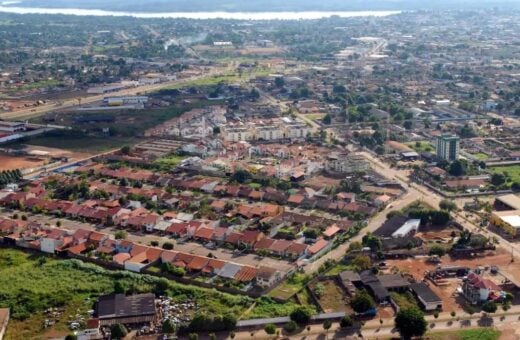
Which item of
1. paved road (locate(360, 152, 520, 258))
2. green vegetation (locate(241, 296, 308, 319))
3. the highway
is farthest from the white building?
the highway

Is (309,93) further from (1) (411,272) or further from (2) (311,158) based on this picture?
(1) (411,272)

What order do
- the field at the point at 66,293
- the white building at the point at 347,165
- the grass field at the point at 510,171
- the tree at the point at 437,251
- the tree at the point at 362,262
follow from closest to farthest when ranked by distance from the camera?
the field at the point at 66,293 < the tree at the point at 362,262 < the tree at the point at 437,251 < the grass field at the point at 510,171 < the white building at the point at 347,165

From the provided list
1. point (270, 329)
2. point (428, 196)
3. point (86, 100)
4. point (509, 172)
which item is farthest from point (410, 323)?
point (86, 100)

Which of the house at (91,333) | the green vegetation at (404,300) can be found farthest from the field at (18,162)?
the green vegetation at (404,300)

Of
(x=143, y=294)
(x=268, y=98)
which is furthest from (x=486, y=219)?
(x=268, y=98)

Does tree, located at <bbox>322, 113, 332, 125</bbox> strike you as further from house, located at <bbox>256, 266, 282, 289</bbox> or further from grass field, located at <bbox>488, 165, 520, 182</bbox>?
house, located at <bbox>256, 266, 282, 289</bbox>

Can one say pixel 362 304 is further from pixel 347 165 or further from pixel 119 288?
pixel 347 165

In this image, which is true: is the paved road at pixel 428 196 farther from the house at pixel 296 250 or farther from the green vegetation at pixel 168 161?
the green vegetation at pixel 168 161
